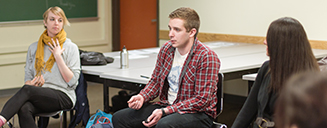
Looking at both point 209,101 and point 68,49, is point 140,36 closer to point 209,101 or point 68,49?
point 68,49

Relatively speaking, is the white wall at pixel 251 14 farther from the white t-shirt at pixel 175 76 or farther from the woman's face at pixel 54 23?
the woman's face at pixel 54 23

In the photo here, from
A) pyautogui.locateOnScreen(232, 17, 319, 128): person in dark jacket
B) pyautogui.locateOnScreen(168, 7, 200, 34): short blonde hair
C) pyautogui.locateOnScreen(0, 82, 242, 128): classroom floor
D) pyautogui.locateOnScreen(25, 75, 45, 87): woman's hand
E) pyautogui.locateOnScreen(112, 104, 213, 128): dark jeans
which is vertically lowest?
pyautogui.locateOnScreen(0, 82, 242, 128): classroom floor

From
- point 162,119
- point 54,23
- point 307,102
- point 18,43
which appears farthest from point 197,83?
point 18,43

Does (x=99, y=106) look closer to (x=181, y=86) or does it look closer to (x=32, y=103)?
(x=32, y=103)

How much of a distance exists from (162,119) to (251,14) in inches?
121

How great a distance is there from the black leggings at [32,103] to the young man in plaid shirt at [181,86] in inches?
27.4

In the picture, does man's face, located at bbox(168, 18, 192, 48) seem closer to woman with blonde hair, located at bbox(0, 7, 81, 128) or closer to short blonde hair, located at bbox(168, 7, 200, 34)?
short blonde hair, located at bbox(168, 7, 200, 34)

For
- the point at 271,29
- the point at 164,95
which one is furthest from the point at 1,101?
the point at 271,29

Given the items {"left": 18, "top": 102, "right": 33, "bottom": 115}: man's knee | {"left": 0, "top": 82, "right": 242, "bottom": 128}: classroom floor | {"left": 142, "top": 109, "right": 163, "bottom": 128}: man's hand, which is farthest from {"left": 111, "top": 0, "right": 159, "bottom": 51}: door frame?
{"left": 142, "top": 109, "right": 163, "bottom": 128}: man's hand

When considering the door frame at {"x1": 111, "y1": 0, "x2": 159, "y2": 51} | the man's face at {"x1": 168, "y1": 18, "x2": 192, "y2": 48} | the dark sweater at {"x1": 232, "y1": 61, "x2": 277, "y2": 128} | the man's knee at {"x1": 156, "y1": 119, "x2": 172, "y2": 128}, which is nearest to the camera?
the dark sweater at {"x1": 232, "y1": 61, "x2": 277, "y2": 128}

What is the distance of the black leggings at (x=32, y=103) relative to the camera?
108 inches

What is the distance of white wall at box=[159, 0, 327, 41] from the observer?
4363 mm

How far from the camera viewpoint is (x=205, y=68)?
2.30 m

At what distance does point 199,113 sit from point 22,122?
130cm
